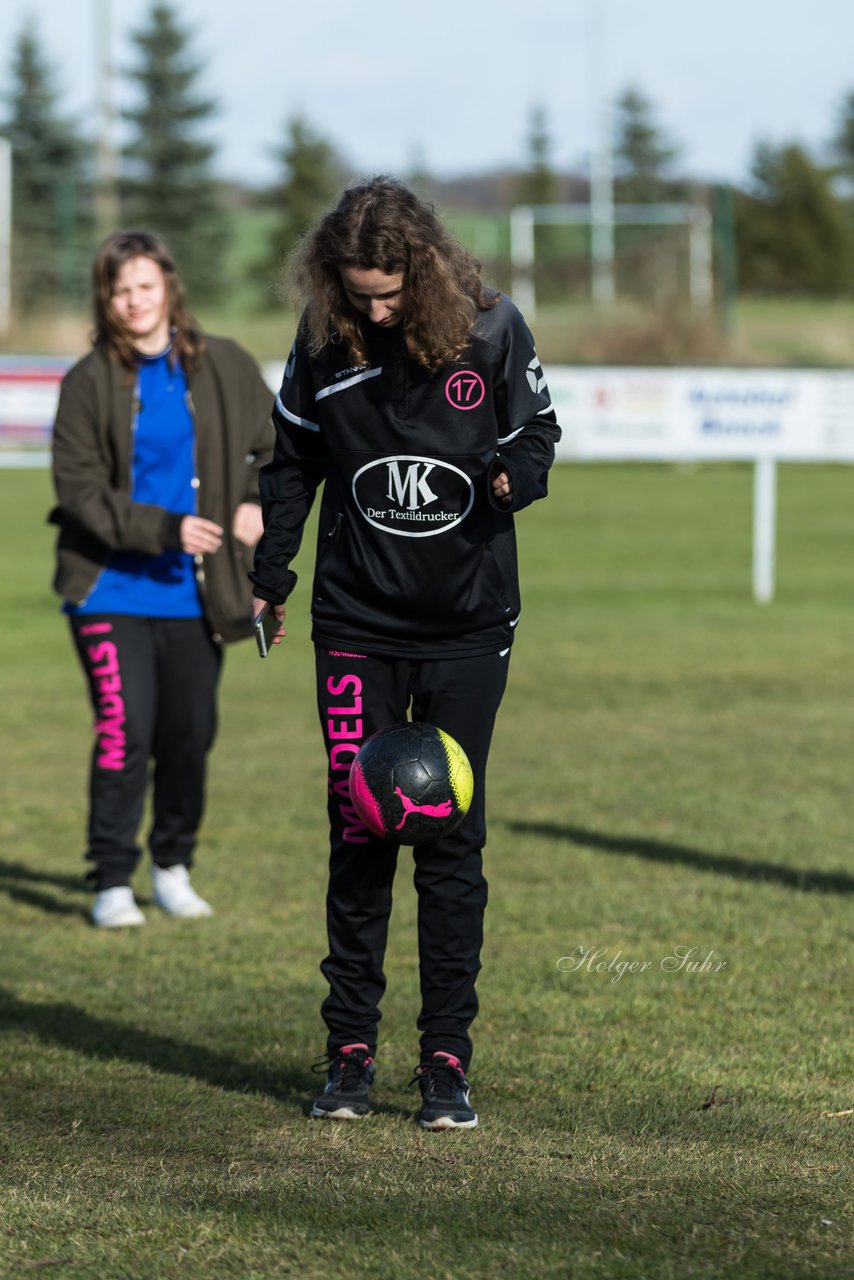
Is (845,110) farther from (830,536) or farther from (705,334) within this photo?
(830,536)

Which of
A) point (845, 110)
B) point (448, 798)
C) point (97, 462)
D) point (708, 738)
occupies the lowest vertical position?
point (708, 738)

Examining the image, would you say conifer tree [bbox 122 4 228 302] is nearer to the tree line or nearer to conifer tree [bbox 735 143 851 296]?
the tree line

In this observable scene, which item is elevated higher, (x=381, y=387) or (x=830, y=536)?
(x=381, y=387)

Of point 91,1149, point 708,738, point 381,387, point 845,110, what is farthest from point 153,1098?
point 845,110

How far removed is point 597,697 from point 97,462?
239 inches

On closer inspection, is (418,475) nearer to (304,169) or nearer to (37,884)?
(37,884)

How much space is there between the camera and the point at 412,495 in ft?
14.9

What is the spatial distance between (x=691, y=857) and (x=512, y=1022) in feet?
7.80

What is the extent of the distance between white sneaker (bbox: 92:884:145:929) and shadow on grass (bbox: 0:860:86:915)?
0.82ft

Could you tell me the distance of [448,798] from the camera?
451 cm

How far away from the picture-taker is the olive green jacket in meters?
6.89

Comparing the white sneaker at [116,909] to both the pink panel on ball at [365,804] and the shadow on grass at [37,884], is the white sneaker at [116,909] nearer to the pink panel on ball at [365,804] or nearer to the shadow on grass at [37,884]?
the shadow on grass at [37,884]

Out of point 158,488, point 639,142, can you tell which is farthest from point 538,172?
point 158,488

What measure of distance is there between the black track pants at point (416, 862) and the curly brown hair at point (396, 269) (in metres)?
0.77
